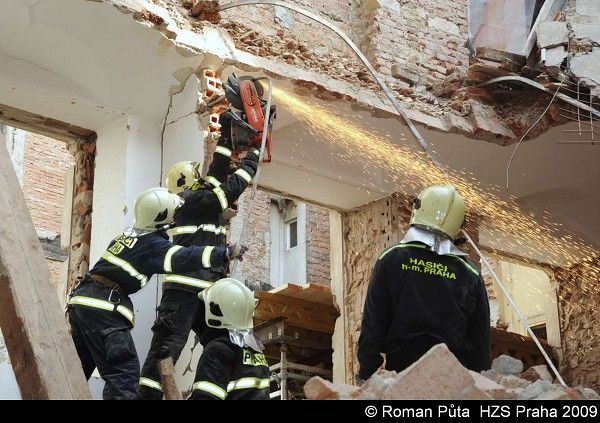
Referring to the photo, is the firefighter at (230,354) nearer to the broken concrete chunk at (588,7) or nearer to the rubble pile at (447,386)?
the rubble pile at (447,386)

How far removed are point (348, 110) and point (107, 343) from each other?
4.15 m

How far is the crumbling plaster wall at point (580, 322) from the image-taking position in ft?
43.0

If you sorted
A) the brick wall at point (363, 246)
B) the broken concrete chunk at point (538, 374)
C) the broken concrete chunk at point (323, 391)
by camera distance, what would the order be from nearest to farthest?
the broken concrete chunk at point (323, 391) → the broken concrete chunk at point (538, 374) → the brick wall at point (363, 246)

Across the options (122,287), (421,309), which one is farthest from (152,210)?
(421,309)

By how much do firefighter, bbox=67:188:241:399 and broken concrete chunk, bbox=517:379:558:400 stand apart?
2942 mm

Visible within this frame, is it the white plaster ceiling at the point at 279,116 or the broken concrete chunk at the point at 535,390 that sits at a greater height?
the white plaster ceiling at the point at 279,116

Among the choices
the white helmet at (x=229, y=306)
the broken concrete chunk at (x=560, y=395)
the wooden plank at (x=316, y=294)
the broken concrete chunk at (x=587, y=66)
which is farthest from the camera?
Result: the wooden plank at (x=316, y=294)

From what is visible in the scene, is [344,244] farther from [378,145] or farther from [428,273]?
[428,273]

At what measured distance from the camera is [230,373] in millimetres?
6867

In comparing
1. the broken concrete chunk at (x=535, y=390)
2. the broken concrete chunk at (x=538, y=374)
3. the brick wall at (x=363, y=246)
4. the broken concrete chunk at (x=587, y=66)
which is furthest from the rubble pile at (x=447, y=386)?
the brick wall at (x=363, y=246)

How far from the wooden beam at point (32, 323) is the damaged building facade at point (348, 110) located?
3597 mm

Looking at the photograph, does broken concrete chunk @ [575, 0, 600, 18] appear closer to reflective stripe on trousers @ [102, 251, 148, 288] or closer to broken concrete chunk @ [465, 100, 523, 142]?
broken concrete chunk @ [465, 100, 523, 142]

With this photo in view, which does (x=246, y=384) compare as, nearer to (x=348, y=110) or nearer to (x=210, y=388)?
(x=210, y=388)

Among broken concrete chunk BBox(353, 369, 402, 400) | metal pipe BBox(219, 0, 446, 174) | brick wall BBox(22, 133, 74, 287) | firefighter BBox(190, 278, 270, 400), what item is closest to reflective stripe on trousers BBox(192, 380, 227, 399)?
firefighter BBox(190, 278, 270, 400)
